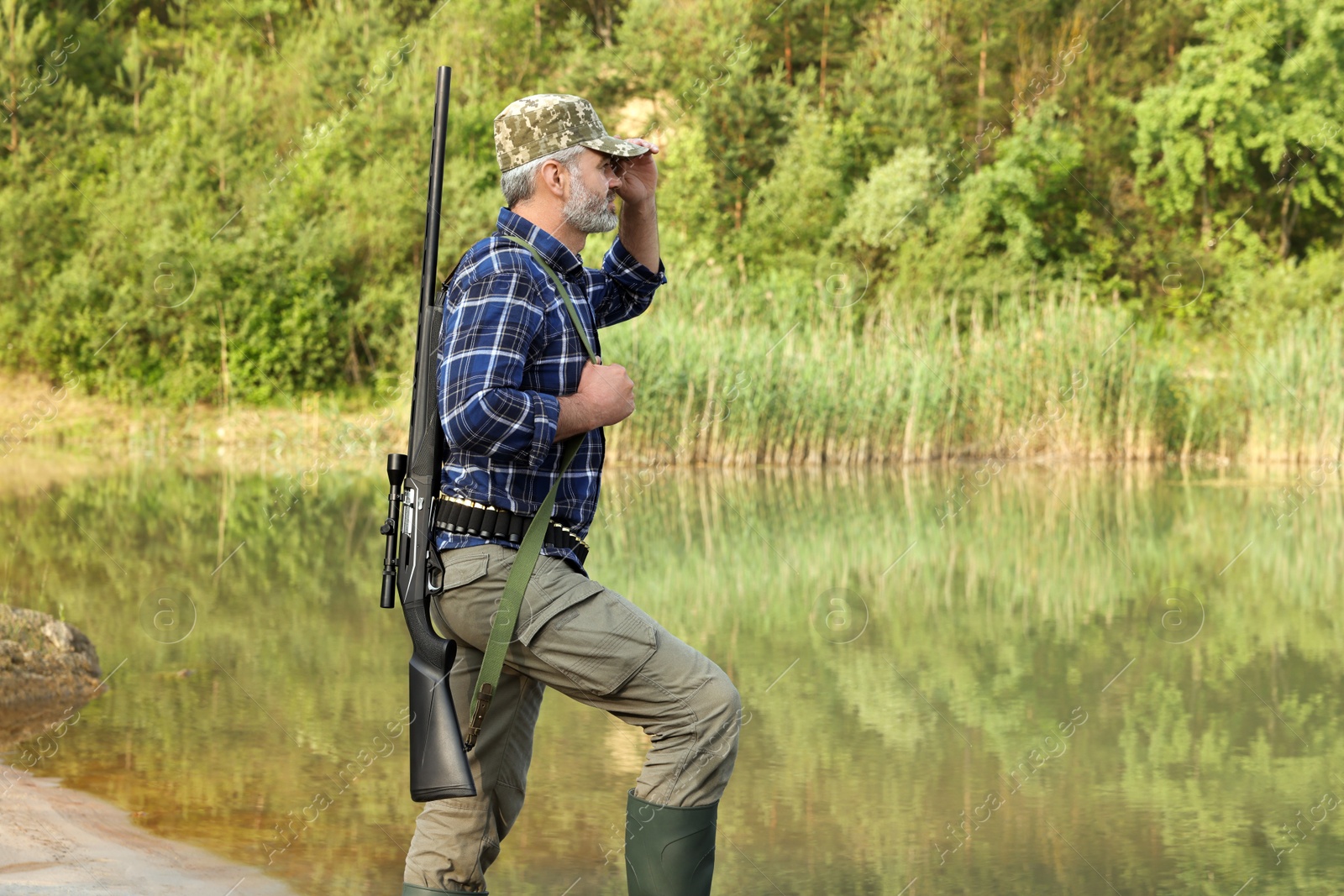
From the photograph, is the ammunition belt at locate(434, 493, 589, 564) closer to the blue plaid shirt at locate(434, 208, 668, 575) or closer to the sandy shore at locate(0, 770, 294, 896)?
the blue plaid shirt at locate(434, 208, 668, 575)

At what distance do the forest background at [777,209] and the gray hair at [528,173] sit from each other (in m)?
14.6

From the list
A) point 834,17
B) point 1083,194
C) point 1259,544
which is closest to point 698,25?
point 834,17

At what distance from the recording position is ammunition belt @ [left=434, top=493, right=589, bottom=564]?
10.2ft

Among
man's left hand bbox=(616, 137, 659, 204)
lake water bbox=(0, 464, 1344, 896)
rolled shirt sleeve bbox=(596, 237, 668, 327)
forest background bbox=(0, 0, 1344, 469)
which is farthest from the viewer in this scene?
forest background bbox=(0, 0, 1344, 469)

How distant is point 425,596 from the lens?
124 inches

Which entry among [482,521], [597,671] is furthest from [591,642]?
[482,521]

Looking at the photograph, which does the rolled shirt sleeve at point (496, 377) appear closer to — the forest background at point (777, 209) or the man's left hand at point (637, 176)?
the man's left hand at point (637, 176)

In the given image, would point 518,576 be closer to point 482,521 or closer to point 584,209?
point 482,521

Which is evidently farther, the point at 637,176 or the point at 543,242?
the point at 637,176

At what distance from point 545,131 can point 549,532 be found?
0.81 metres

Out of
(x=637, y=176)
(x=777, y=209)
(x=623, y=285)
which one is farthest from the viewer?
(x=777, y=209)

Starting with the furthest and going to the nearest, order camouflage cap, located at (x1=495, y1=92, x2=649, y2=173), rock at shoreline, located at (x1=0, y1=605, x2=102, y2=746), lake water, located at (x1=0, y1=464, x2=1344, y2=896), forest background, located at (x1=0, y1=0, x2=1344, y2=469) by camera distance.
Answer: forest background, located at (x1=0, y1=0, x2=1344, y2=469) < rock at shoreline, located at (x1=0, y1=605, x2=102, y2=746) < lake water, located at (x1=0, y1=464, x2=1344, y2=896) < camouflage cap, located at (x1=495, y1=92, x2=649, y2=173)

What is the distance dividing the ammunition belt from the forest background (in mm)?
14679

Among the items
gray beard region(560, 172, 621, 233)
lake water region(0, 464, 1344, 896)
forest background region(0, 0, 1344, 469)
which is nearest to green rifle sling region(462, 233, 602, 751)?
gray beard region(560, 172, 621, 233)
